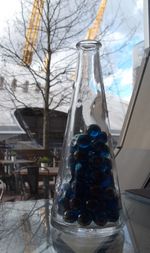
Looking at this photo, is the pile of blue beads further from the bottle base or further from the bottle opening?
the bottle opening

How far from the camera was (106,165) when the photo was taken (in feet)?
2.10

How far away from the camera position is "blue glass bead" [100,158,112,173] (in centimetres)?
63

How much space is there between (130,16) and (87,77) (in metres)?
2.00

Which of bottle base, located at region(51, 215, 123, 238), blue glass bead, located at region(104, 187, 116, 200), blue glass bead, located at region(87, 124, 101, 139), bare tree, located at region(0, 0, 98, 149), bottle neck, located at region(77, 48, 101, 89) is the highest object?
bare tree, located at region(0, 0, 98, 149)

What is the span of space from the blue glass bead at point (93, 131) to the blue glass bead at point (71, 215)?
0.46ft

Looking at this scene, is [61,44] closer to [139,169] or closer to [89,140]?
[139,169]

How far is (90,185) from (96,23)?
2.22m

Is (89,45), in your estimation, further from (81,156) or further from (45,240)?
(45,240)

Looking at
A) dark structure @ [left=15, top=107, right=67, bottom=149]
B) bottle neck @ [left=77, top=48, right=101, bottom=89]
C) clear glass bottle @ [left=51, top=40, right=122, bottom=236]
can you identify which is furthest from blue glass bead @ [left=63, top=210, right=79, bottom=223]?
dark structure @ [left=15, top=107, right=67, bottom=149]

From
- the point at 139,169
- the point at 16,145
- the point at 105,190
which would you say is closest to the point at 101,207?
the point at 105,190

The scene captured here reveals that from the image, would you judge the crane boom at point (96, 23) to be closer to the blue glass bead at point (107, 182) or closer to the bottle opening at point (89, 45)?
the bottle opening at point (89, 45)

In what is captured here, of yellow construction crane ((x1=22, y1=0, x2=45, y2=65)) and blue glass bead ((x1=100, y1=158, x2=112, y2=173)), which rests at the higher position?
yellow construction crane ((x1=22, y1=0, x2=45, y2=65))

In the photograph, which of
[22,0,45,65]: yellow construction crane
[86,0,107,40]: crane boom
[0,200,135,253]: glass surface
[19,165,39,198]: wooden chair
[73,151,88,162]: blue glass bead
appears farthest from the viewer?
[19,165,39,198]: wooden chair

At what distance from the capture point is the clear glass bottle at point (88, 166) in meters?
0.59
